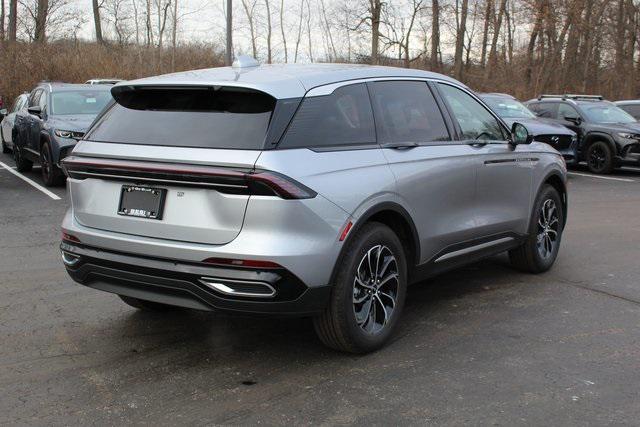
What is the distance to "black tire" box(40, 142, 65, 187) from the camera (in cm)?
1104

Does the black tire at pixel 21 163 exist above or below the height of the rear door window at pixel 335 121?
below

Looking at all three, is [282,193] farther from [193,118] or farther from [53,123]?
[53,123]

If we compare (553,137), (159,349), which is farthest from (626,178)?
(159,349)

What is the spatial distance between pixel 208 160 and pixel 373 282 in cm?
128

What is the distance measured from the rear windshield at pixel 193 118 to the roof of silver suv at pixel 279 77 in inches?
2.0

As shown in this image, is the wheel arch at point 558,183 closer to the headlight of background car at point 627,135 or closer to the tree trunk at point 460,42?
the headlight of background car at point 627,135

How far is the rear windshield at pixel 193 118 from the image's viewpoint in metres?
3.68

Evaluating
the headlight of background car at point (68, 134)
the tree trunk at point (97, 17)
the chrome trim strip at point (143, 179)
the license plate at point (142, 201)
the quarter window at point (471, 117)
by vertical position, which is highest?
the tree trunk at point (97, 17)

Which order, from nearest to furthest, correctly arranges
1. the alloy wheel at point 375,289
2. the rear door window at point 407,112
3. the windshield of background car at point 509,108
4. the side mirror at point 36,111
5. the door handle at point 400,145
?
1. the alloy wheel at point 375,289
2. the door handle at point 400,145
3. the rear door window at point 407,112
4. the side mirror at point 36,111
5. the windshield of background car at point 509,108

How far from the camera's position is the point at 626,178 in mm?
14688

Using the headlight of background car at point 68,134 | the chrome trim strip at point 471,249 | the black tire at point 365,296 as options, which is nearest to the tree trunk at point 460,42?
the headlight of background car at point 68,134

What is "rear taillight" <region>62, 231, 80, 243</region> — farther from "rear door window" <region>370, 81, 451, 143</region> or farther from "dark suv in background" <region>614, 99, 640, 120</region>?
"dark suv in background" <region>614, 99, 640, 120</region>

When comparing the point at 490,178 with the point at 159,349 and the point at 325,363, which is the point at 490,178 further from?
the point at 159,349

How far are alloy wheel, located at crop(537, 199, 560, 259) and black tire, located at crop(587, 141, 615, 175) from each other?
31.7 ft
